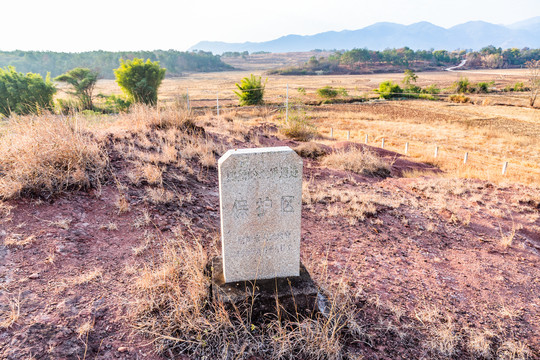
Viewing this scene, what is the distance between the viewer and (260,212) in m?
3.26

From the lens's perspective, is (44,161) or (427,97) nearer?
(44,161)

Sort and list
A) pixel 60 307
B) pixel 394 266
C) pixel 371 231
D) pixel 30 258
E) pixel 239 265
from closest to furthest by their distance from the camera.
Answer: pixel 60 307
pixel 239 265
pixel 30 258
pixel 394 266
pixel 371 231

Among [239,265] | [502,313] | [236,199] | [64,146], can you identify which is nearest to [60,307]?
[239,265]

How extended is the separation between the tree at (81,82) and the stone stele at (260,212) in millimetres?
28951

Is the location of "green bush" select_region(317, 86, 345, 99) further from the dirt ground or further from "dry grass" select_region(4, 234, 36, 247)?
"dry grass" select_region(4, 234, 36, 247)

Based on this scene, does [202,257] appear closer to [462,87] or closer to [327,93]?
[327,93]

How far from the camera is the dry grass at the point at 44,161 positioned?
15.9ft

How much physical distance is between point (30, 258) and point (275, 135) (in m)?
12.0

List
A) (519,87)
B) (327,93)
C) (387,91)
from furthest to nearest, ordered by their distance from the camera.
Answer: (519,87) → (387,91) → (327,93)

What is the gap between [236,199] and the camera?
10.4 ft

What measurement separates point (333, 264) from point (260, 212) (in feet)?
6.16

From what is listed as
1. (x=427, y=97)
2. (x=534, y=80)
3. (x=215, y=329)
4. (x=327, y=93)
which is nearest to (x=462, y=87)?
(x=427, y=97)

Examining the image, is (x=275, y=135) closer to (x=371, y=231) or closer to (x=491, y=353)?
(x=371, y=231)

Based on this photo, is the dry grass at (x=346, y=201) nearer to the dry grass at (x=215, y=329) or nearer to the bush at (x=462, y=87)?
the dry grass at (x=215, y=329)
